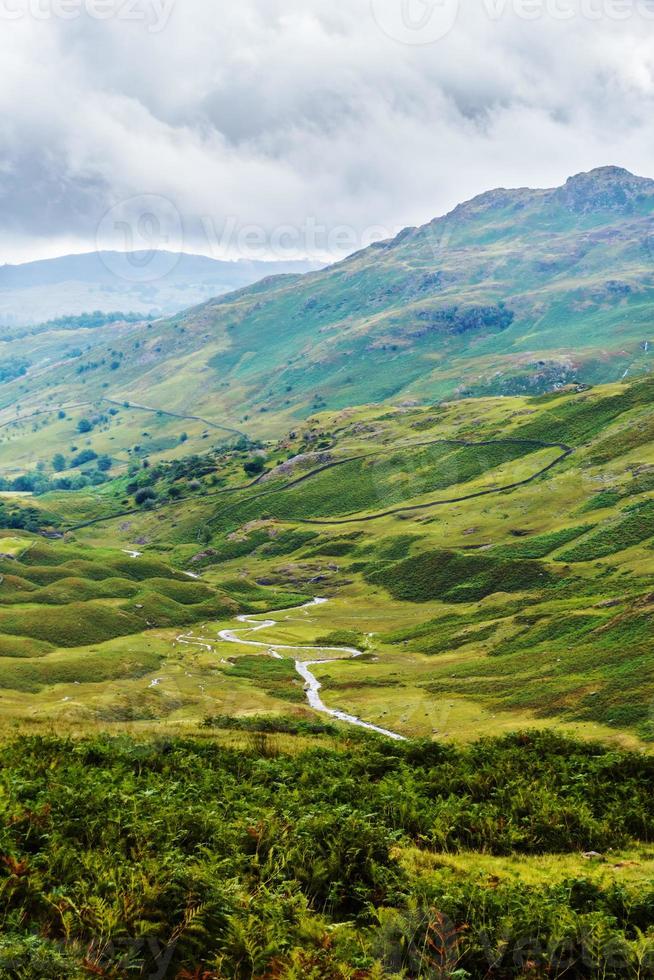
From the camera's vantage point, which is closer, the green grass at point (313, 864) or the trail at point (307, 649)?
the green grass at point (313, 864)

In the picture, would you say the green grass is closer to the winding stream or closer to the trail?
the winding stream

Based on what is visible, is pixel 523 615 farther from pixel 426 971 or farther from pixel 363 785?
pixel 426 971

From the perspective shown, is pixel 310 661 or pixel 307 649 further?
pixel 307 649

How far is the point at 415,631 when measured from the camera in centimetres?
17950

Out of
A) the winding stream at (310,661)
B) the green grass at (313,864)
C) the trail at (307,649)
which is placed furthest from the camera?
the trail at (307,649)

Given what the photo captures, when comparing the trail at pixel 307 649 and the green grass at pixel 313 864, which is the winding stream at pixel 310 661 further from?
the green grass at pixel 313 864

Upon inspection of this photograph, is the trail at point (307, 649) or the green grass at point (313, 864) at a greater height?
the green grass at point (313, 864)

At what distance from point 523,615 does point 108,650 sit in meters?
88.3

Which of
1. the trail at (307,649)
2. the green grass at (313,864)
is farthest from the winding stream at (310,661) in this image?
the green grass at (313,864)

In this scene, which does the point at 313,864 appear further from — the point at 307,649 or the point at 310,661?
the point at 307,649

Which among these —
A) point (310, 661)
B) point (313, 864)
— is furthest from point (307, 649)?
point (313, 864)

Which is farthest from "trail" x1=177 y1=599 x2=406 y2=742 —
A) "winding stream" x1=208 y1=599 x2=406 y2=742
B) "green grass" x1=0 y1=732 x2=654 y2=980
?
"green grass" x1=0 y1=732 x2=654 y2=980

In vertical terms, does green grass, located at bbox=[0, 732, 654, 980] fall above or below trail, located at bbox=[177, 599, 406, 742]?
above

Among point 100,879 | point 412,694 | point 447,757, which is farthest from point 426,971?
point 412,694
